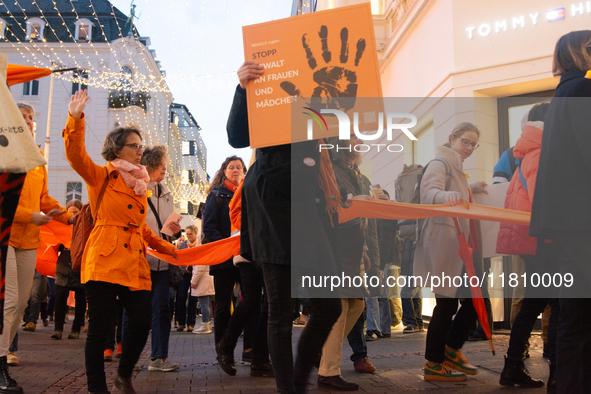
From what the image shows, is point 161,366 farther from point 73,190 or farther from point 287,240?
point 73,190

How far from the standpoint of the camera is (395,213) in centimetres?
500

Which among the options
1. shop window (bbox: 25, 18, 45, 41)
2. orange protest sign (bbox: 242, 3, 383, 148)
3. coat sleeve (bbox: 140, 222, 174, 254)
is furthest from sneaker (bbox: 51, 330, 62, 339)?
shop window (bbox: 25, 18, 45, 41)

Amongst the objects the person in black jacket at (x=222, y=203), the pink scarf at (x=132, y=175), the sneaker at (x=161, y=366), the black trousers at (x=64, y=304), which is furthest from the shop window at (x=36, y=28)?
the pink scarf at (x=132, y=175)

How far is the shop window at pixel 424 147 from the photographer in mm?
6213

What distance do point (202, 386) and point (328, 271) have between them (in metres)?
1.87

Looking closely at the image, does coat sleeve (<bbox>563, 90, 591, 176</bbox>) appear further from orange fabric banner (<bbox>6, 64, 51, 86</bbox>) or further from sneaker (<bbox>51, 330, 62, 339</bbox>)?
sneaker (<bbox>51, 330, 62, 339</bbox>)

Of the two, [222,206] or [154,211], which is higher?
[222,206]

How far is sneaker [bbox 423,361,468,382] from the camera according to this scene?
175 inches

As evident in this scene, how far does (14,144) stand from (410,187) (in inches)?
143

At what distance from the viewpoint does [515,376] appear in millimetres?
4145

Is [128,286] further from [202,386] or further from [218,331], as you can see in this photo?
[218,331]

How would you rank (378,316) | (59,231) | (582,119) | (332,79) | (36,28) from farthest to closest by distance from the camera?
(36,28), (378,316), (59,231), (332,79), (582,119)

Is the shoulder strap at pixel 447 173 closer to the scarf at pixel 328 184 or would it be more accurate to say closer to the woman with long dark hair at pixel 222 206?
the scarf at pixel 328 184

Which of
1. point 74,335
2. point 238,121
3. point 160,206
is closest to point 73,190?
point 74,335
